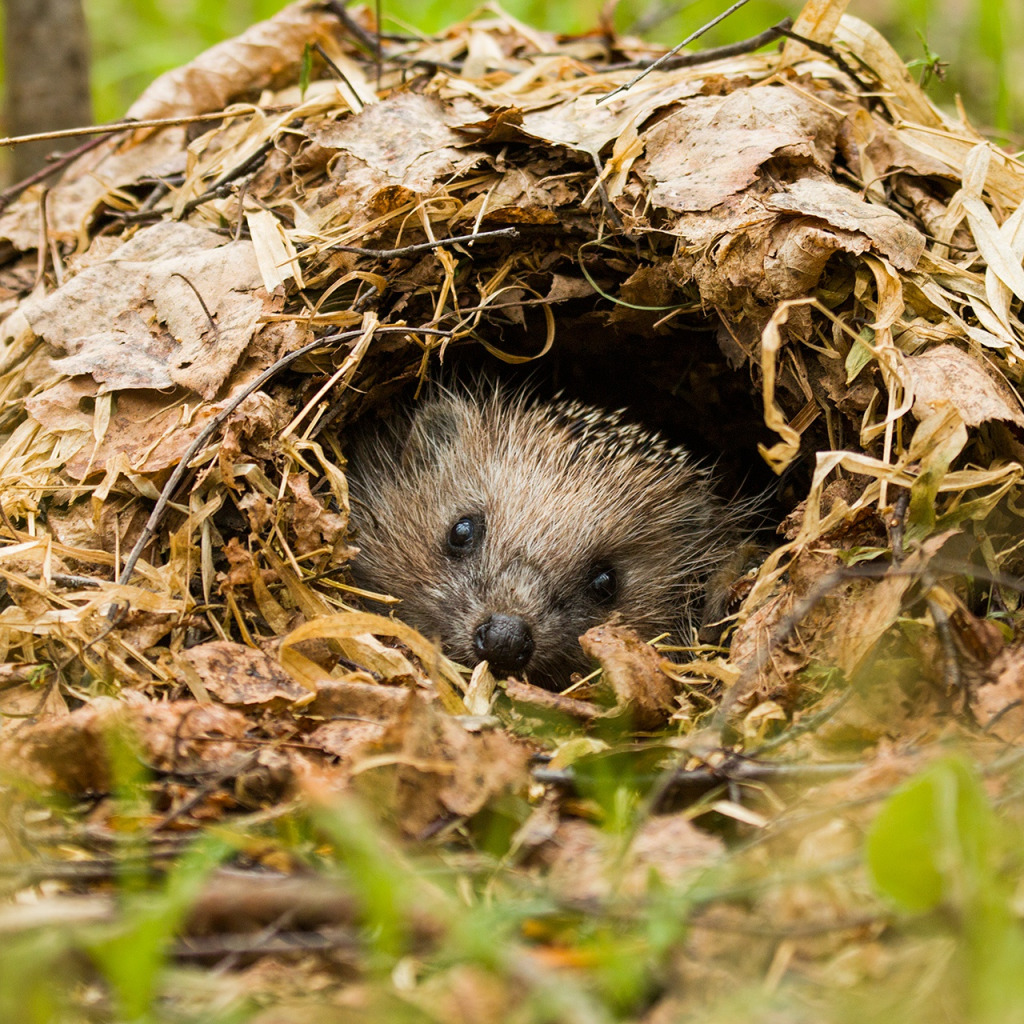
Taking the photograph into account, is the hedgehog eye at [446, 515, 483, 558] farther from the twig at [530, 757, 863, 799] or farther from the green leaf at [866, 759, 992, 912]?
the green leaf at [866, 759, 992, 912]

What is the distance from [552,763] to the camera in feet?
8.11

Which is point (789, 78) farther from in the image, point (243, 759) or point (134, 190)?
point (243, 759)

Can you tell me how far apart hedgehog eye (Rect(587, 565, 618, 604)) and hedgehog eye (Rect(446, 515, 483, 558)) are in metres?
0.45

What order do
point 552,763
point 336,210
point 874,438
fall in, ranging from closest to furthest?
point 552,763, point 874,438, point 336,210

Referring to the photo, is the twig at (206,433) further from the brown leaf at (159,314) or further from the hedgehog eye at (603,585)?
the hedgehog eye at (603,585)

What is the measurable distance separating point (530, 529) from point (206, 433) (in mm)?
1296

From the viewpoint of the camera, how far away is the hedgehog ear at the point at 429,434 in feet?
14.4

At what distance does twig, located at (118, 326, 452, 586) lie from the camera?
2.95 m

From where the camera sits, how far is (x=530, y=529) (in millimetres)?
3932

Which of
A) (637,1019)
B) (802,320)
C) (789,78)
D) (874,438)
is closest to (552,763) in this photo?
(637,1019)

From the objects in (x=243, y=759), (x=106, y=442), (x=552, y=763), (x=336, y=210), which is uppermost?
(x=336, y=210)

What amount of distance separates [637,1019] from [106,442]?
2395mm

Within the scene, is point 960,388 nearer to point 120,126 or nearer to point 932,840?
point 932,840

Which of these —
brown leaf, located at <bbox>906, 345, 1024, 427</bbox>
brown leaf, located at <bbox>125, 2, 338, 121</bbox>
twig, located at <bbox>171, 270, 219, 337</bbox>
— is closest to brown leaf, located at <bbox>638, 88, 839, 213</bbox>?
brown leaf, located at <bbox>906, 345, 1024, 427</bbox>
